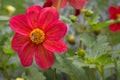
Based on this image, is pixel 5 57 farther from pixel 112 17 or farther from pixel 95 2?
pixel 95 2

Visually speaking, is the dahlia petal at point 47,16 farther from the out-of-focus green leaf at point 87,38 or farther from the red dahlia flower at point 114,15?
the red dahlia flower at point 114,15

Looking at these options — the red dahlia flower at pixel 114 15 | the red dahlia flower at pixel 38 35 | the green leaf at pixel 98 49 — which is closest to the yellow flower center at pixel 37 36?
the red dahlia flower at pixel 38 35

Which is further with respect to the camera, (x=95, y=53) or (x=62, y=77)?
(x=62, y=77)

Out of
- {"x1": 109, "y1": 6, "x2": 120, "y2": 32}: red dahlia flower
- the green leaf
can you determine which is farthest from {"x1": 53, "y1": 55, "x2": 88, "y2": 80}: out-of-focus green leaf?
{"x1": 109, "y1": 6, "x2": 120, "y2": 32}: red dahlia flower

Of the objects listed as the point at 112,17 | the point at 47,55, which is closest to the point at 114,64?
the point at 47,55

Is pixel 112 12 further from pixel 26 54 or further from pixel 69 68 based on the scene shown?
pixel 26 54

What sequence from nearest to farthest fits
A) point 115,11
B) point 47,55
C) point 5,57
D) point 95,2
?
1. point 47,55
2. point 5,57
3. point 115,11
4. point 95,2

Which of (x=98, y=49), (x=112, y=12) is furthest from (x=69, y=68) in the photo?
(x=112, y=12)
